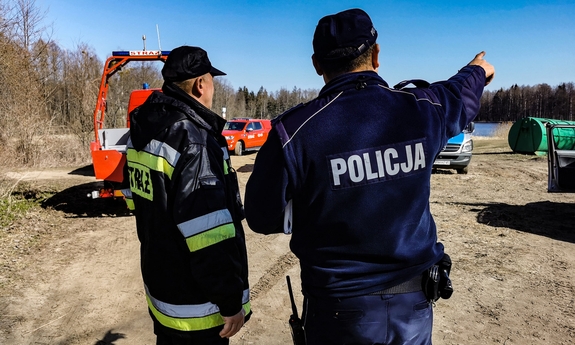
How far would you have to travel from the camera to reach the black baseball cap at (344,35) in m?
1.71

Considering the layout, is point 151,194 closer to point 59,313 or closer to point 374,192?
point 374,192

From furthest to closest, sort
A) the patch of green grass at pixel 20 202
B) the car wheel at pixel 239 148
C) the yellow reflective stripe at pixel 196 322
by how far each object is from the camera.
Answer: the car wheel at pixel 239 148 < the patch of green grass at pixel 20 202 < the yellow reflective stripe at pixel 196 322

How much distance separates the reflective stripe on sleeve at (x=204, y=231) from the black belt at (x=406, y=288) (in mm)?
740

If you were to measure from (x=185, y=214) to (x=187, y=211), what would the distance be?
2 centimetres

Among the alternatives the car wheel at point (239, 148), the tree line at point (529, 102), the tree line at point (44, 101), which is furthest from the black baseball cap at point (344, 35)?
the tree line at point (529, 102)

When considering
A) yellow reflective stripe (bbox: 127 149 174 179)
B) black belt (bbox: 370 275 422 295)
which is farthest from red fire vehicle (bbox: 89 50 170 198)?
black belt (bbox: 370 275 422 295)

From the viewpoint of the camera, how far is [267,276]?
509cm

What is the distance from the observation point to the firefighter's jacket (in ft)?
6.28

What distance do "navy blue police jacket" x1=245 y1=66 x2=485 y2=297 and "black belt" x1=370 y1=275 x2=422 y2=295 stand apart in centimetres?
2

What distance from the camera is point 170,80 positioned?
7.12ft

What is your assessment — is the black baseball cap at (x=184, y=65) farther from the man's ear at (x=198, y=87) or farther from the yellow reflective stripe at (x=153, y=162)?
the yellow reflective stripe at (x=153, y=162)

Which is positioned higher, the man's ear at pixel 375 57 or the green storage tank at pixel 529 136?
the man's ear at pixel 375 57

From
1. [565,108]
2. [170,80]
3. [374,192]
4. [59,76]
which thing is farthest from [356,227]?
[565,108]

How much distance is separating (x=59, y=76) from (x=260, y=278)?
22.2 m
